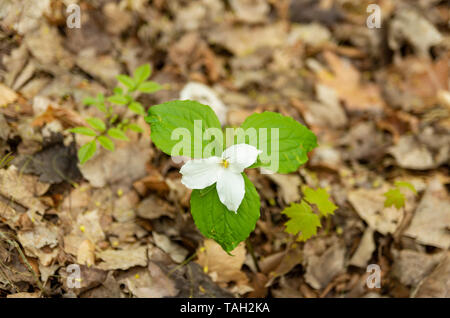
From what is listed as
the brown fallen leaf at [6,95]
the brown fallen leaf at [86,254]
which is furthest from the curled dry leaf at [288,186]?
the brown fallen leaf at [6,95]

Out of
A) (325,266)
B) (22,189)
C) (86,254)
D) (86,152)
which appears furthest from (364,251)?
(22,189)

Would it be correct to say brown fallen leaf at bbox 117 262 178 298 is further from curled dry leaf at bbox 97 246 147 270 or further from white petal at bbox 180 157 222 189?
white petal at bbox 180 157 222 189

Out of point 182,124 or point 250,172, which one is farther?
point 250,172

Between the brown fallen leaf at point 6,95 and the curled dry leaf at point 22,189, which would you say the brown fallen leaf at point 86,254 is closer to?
the curled dry leaf at point 22,189

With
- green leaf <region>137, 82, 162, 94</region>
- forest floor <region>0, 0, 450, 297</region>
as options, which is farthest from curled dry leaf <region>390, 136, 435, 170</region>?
green leaf <region>137, 82, 162, 94</region>

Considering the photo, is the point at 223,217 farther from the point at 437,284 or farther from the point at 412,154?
the point at 412,154

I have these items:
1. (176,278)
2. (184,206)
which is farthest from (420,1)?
→ (176,278)
